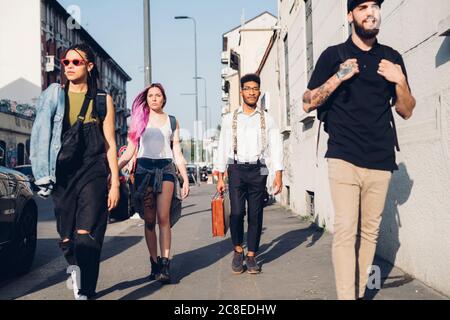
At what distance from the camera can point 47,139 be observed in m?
4.27

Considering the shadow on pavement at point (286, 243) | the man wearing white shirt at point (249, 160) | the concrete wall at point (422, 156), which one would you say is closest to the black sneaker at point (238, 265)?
the man wearing white shirt at point (249, 160)

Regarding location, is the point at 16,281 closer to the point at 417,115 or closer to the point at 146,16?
the point at 417,115

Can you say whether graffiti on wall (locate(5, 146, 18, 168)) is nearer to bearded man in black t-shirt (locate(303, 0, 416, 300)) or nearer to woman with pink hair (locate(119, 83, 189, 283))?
woman with pink hair (locate(119, 83, 189, 283))

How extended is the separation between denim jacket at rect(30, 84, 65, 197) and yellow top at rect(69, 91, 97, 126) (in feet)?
0.34

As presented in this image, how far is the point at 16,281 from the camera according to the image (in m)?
5.82

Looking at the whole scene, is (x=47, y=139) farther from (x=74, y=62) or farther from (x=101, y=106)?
(x=74, y=62)

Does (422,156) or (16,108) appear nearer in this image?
(422,156)

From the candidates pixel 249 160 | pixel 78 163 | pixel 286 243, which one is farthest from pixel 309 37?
pixel 78 163

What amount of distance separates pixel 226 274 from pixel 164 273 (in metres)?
0.77

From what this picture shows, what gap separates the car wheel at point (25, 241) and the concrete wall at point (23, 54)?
4320 centimetres

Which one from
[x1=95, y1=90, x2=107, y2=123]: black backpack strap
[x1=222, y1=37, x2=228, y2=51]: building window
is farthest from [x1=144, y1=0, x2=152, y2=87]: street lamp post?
[x1=222, y1=37, x2=228, y2=51]: building window

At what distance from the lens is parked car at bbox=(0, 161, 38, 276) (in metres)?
5.58

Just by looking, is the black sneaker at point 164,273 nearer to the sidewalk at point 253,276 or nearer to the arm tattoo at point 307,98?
the sidewalk at point 253,276

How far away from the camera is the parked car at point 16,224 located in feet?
18.3
